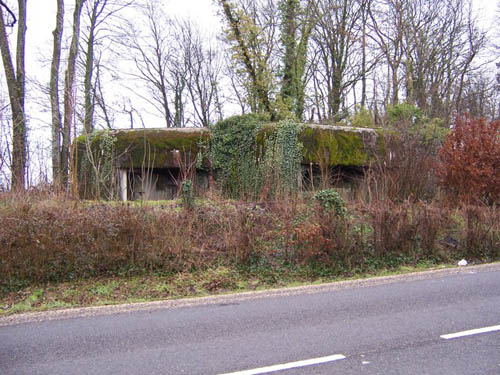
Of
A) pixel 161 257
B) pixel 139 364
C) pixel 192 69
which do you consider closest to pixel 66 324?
pixel 139 364

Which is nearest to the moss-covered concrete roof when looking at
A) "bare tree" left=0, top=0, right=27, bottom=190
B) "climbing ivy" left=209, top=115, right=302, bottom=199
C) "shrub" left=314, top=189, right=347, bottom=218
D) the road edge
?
"climbing ivy" left=209, top=115, right=302, bottom=199

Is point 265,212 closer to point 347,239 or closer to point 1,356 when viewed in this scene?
point 347,239

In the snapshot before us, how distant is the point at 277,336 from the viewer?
17.8 ft

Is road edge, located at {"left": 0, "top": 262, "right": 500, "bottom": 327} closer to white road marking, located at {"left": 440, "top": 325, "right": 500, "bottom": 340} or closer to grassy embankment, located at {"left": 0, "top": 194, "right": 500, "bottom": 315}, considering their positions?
grassy embankment, located at {"left": 0, "top": 194, "right": 500, "bottom": 315}

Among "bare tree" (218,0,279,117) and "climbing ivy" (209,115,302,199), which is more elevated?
"bare tree" (218,0,279,117)

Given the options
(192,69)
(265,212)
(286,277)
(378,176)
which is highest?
(192,69)

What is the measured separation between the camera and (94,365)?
15.4 ft

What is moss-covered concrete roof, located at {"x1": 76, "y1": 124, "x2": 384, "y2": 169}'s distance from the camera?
16469 mm

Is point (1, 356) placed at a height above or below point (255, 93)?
below

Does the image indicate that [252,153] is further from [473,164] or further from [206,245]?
[473,164]

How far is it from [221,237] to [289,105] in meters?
15.6

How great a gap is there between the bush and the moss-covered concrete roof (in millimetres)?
3084

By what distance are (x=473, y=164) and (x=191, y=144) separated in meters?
10.2

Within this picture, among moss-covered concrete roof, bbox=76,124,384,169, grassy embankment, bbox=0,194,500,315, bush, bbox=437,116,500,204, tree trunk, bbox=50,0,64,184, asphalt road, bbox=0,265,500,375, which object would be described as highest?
tree trunk, bbox=50,0,64,184
